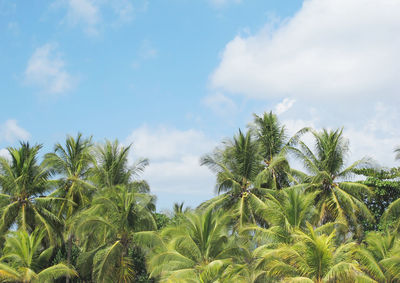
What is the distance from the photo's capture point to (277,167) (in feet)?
106

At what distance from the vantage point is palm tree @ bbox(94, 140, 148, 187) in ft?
107

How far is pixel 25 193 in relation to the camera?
3142cm

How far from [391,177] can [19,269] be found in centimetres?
2353

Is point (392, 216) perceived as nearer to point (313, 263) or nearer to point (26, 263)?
point (313, 263)

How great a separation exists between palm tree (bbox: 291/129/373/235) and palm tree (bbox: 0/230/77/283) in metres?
15.6

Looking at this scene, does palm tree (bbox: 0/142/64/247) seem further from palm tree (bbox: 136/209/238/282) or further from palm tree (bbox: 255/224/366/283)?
palm tree (bbox: 255/224/366/283)

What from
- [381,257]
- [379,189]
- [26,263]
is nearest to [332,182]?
[379,189]

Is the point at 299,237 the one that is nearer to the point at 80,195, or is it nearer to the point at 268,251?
the point at 268,251

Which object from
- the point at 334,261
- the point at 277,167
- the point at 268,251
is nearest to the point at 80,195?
the point at 277,167

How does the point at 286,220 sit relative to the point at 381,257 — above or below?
above

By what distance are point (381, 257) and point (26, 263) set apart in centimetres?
1930

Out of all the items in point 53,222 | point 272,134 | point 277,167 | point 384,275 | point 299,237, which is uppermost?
point 272,134

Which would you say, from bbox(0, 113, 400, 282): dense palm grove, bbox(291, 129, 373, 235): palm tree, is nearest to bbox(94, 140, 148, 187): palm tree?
bbox(0, 113, 400, 282): dense palm grove

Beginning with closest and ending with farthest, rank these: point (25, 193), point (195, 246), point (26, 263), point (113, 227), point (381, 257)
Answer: point (381, 257), point (195, 246), point (113, 227), point (26, 263), point (25, 193)
